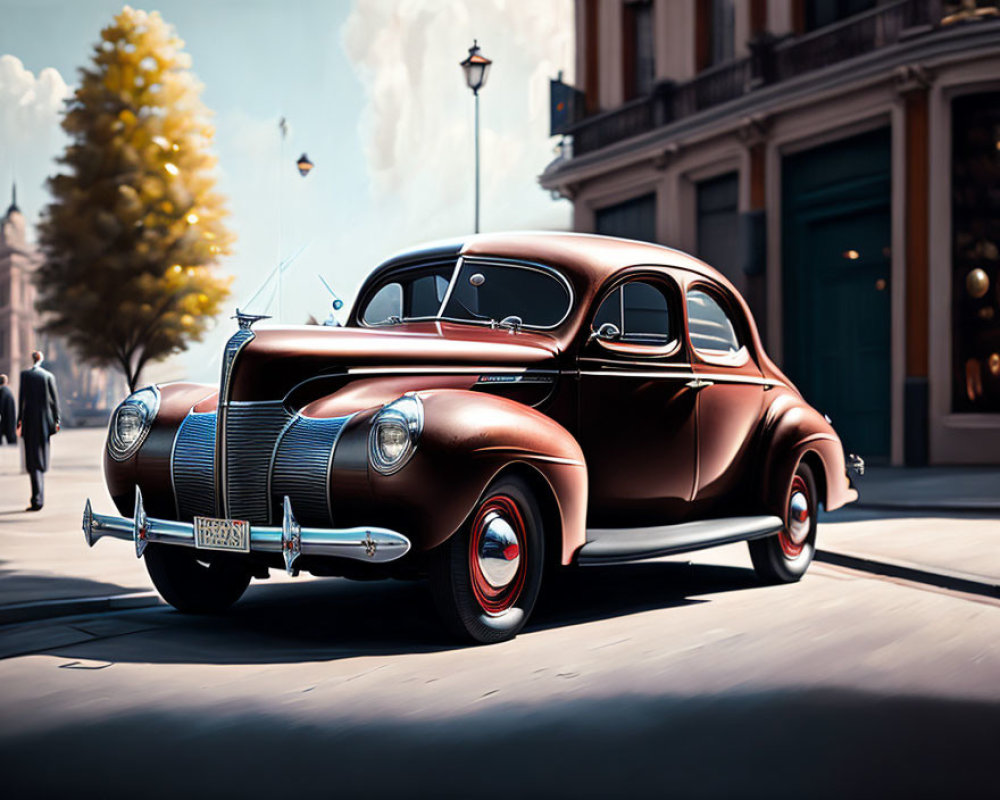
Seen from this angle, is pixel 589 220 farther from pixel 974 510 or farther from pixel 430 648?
pixel 430 648

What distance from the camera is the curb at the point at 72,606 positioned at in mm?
6895

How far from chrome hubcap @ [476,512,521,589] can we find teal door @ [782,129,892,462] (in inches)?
644

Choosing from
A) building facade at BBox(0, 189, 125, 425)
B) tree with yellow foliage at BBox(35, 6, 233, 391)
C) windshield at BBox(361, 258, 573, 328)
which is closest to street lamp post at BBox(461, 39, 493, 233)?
tree with yellow foliage at BBox(35, 6, 233, 391)

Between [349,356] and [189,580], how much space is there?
1868 mm

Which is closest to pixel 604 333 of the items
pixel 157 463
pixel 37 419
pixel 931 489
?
pixel 157 463

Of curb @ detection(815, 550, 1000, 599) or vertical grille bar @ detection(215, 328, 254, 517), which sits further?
curb @ detection(815, 550, 1000, 599)

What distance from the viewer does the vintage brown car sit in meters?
5.82

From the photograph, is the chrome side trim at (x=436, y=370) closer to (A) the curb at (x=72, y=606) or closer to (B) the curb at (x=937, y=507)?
(A) the curb at (x=72, y=606)

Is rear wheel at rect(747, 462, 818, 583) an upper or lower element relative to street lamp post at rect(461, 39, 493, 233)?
lower

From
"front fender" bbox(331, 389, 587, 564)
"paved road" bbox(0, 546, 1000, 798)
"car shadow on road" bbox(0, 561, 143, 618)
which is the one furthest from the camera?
"car shadow on road" bbox(0, 561, 143, 618)

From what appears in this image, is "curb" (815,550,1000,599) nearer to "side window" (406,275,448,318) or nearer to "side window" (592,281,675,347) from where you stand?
"side window" (592,281,675,347)

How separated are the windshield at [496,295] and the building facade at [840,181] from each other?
13777 millimetres

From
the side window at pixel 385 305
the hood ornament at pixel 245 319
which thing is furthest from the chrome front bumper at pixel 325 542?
the side window at pixel 385 305

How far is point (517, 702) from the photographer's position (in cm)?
503
